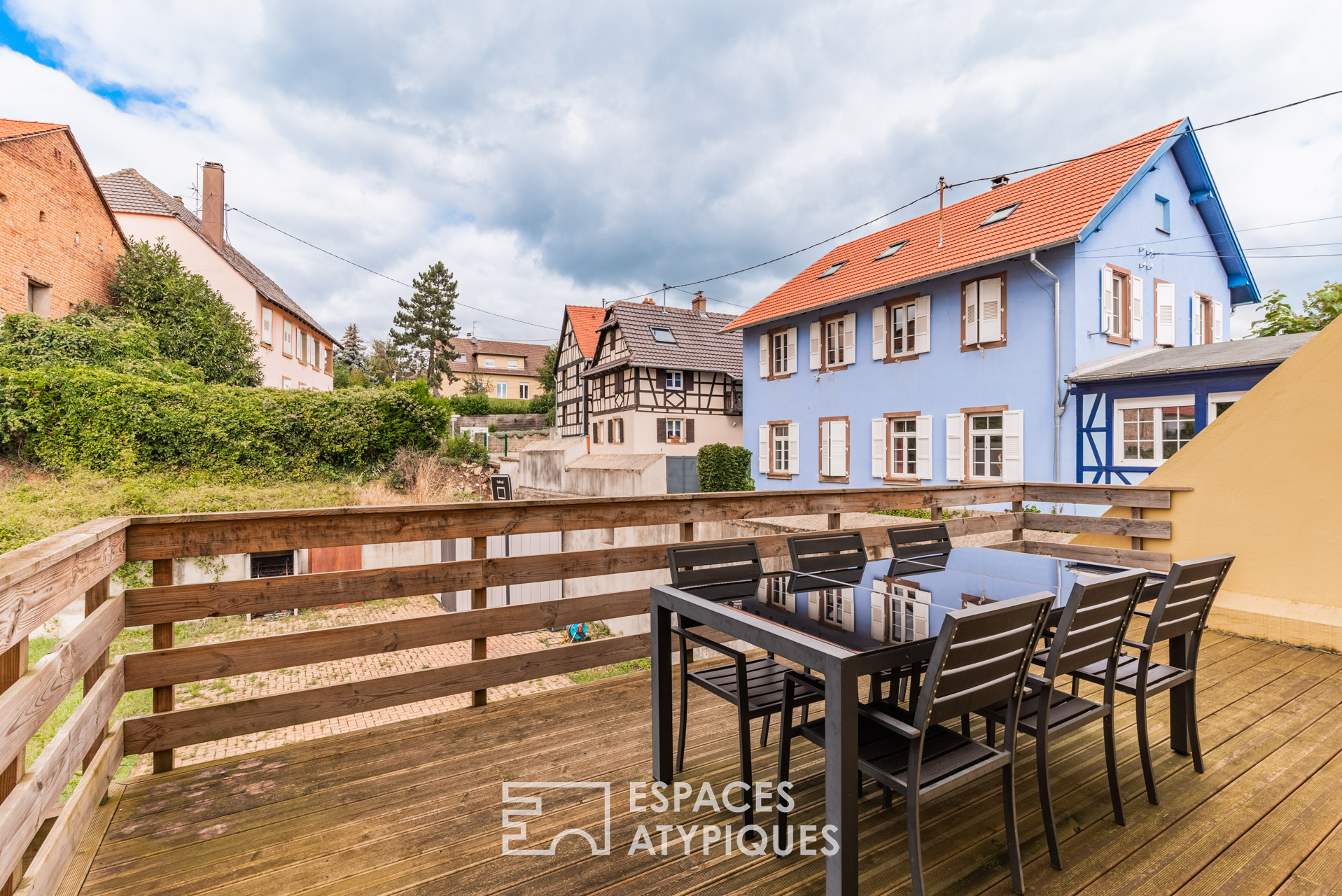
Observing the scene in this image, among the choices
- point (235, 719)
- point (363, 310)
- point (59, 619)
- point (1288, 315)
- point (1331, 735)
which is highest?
point (363, 310)

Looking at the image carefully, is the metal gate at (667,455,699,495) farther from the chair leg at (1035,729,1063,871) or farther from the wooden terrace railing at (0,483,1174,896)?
the chair leg at (1035,729,1063,871)

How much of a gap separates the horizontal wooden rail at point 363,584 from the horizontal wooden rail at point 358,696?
33 cm

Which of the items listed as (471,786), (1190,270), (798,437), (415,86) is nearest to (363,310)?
(415,86)

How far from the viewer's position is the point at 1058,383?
10336 mm

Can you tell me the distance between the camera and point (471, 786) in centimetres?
214

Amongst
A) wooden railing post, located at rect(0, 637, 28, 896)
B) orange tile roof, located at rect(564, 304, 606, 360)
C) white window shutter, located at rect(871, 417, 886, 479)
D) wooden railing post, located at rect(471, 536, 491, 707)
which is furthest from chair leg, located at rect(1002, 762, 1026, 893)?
orange tile roof, located at rect(564, 304, 606, 360)

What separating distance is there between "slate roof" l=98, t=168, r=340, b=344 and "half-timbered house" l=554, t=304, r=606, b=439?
34.1ft

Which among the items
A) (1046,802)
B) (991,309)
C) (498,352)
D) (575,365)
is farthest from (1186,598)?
(498,352)

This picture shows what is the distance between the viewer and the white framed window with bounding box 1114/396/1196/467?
940 cm

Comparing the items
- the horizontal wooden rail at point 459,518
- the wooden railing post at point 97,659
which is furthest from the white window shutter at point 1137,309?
the wooden railing post at point 97,659

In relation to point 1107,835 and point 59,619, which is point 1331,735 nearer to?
point 1107,835

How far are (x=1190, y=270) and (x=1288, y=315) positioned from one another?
5.53m

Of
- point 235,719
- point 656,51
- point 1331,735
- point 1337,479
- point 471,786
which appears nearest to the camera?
point 471,786

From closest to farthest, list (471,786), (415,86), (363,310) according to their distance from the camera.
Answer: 1. (471,786)
2. (415,86)
3. (363,310)
